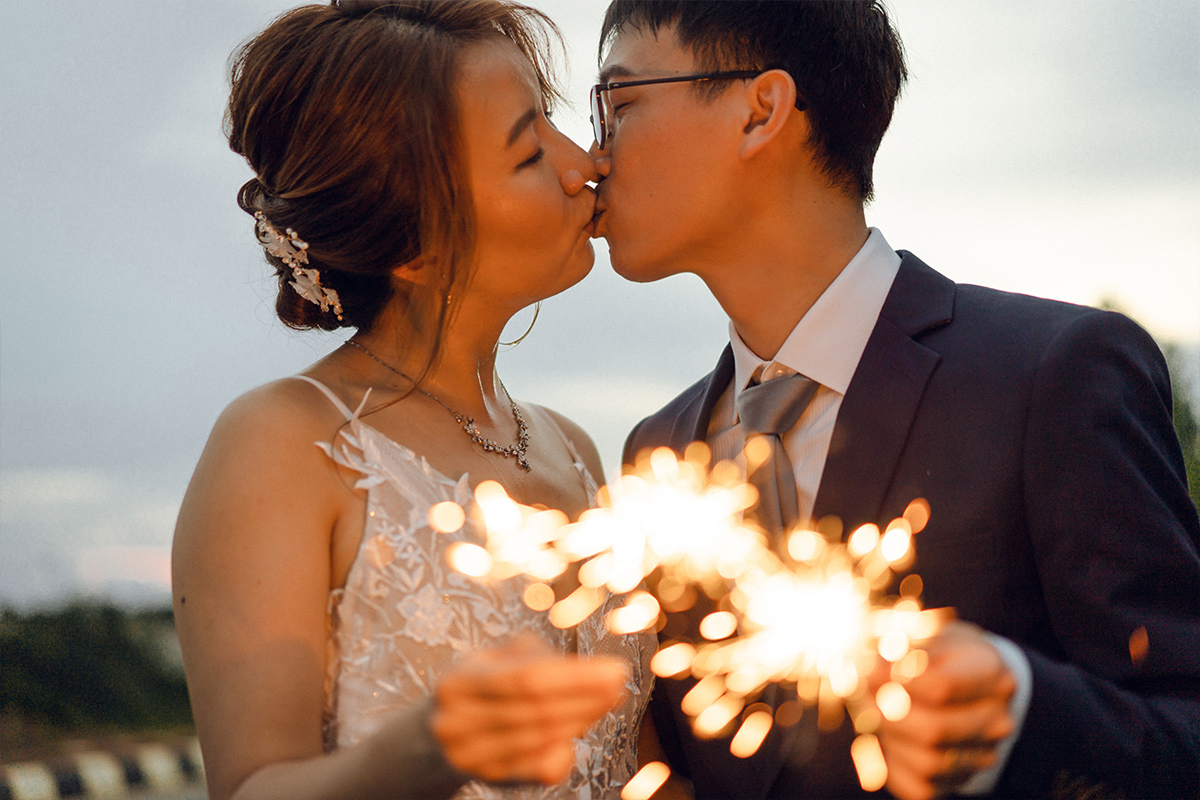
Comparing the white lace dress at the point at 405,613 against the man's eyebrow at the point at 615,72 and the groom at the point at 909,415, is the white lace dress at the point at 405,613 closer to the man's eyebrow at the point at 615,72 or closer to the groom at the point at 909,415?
the groom at the point at 909,415

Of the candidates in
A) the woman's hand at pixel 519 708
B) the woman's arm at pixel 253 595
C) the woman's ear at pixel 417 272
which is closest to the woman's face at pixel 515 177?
the woman's ear at pixel 417 272

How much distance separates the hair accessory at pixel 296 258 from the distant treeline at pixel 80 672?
9209mm

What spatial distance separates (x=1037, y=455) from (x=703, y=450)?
0.82 meters

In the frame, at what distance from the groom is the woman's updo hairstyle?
1.62ft

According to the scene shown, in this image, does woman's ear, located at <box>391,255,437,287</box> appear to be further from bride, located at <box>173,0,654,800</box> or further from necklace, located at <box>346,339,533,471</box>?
necklace, located at <box>346,339,533,471</box>

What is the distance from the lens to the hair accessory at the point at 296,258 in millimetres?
2043

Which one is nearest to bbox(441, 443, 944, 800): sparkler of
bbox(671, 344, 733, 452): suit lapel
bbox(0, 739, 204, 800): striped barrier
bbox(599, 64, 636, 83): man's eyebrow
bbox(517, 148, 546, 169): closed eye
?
bbox(671, 344, 733, 452): suit lapel

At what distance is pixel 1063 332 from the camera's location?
5.65 feet

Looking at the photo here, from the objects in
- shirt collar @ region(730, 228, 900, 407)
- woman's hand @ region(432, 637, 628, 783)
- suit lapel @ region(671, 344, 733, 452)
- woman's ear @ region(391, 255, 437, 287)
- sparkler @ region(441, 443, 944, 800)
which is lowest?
sparkler @ region(441, 443, 944, 800)

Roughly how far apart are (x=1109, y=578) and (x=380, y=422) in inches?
57.7

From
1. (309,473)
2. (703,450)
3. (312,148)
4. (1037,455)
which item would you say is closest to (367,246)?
(312,148)

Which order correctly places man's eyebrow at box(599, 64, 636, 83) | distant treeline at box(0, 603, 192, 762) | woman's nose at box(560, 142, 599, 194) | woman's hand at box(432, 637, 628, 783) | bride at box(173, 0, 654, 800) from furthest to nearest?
distant treeline at box(0, 603, 192, 762), man's eyebrow at box(599, 64, 636, 83), woman's nose at box(560, 142, 599, 194), bride at box(173, 0, 654, 800), woman's hand at box(432, 637, 628, 783)

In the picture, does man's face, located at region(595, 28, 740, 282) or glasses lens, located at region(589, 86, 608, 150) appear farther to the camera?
glasses lens, located at region(589, 86, 608, 150)

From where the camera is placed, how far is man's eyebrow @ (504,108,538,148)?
1.99 m
